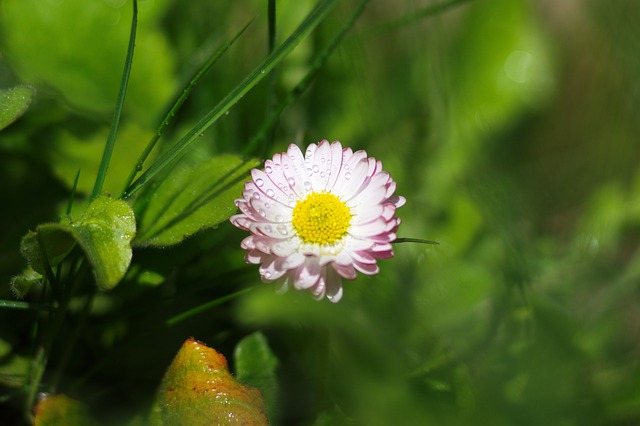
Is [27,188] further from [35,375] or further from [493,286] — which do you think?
[493,286]

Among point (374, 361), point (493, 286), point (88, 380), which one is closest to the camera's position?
point (374, 361)

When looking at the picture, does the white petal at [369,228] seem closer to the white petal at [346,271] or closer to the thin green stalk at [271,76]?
the white petal at [346,271]

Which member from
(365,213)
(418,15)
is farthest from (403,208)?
(365,213)

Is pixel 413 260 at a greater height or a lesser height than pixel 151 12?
lesser

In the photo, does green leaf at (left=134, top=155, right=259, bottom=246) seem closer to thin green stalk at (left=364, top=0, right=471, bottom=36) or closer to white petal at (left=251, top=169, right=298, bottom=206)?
white petal at (left=251, top=169, right=298, bottom=206)

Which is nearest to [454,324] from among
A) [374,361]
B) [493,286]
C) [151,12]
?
[493,286]
